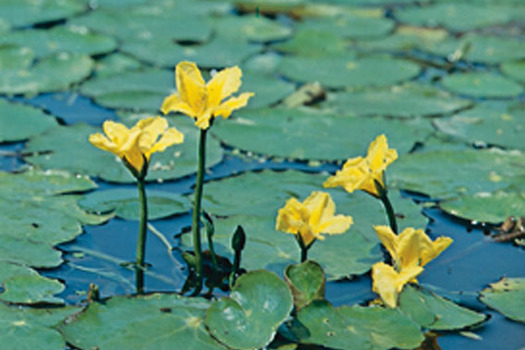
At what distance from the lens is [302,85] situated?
4355 mm

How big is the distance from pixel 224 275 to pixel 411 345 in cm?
63

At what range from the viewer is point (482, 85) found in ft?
14.3

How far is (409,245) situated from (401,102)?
1985mm

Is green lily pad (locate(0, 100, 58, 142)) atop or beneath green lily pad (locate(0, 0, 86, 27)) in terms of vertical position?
beneath

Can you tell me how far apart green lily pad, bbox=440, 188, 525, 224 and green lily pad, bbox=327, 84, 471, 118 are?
37.6 inches

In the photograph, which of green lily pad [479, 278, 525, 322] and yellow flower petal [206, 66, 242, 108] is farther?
green lily pad [479, 278, 525, 322]

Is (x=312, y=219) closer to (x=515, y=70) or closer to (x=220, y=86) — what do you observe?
(x=220, y=86)

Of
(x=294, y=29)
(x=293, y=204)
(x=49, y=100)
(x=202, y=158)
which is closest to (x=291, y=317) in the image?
(x=293, y=204)

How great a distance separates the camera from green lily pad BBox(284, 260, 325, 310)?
2.23 metres

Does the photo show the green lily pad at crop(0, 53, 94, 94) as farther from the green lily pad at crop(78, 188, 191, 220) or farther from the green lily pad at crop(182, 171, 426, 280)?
the green lily pad at crop(182, 171, 426, 280)

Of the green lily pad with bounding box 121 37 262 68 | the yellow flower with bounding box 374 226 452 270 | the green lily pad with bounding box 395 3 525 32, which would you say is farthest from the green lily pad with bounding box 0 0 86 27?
the yellow flower with bounding box 374 226 452 270

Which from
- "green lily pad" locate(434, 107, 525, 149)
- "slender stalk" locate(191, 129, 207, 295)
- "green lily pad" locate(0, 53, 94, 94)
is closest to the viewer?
"slender stalk" locate(191, 129, 207, 295)

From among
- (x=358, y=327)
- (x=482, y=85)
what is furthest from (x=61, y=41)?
(x=358, y=327)

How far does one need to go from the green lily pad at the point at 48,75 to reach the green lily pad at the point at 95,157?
57 cm
